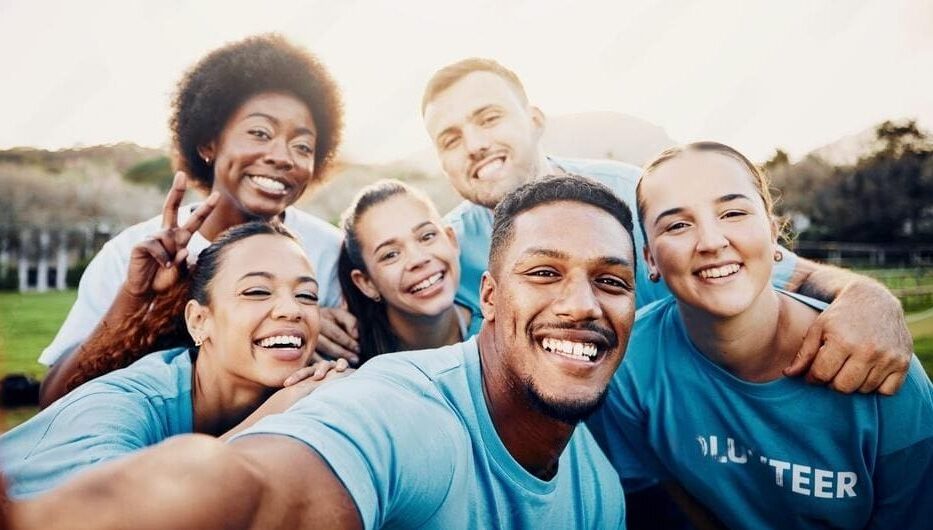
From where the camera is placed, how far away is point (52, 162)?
4.06 meters

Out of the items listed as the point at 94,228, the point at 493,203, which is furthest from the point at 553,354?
the point at 94,228

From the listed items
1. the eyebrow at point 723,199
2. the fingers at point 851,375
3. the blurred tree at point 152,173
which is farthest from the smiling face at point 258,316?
the blurred tree at point 152,173

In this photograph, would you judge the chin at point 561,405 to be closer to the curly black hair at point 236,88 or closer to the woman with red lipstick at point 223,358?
the woman with red lipstick at point 223,358

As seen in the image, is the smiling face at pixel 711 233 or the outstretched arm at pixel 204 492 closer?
the outstretched arm at pixel 204 492

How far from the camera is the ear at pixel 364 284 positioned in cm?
289

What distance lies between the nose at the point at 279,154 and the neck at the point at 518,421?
4.73ft

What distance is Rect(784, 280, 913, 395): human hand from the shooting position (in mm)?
2174

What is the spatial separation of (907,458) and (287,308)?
232 cm

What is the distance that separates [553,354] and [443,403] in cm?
38

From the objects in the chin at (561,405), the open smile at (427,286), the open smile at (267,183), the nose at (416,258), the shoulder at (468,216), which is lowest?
the chin at (561,405)

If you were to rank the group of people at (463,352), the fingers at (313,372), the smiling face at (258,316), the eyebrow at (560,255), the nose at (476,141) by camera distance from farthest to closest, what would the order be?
the nose at (476,141) < the smiling face at (258,316) < the fingers at (313,372) < the eyebrow at (560,255) < the group of people at (463,352)

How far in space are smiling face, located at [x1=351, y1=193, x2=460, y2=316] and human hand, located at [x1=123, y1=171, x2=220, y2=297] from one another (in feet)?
2.36

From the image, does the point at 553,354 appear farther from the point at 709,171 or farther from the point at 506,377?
Answer: the point at 709,171

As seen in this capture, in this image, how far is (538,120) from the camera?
11.1 ft
